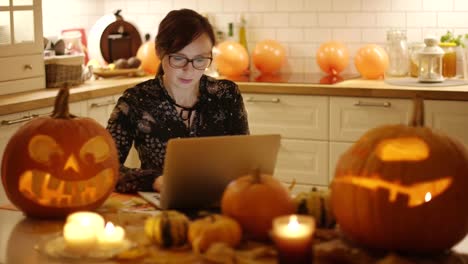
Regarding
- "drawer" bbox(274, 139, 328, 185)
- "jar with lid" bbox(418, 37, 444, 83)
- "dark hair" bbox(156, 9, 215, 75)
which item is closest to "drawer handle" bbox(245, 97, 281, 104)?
"drawer" bbox(274, 139, 328, 185)

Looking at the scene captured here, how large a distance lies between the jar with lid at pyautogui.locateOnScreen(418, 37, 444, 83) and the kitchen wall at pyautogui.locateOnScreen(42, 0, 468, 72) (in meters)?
0.41

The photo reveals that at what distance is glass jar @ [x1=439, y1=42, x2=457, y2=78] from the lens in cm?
434

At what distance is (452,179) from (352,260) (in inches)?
10.2

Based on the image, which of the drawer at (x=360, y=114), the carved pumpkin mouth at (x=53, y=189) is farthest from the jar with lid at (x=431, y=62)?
the carved pumpkin mouth at (x=53, y=189)

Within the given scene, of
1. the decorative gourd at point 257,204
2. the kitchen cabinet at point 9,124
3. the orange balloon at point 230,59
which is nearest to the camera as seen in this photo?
the decorative gourd at point 257,204

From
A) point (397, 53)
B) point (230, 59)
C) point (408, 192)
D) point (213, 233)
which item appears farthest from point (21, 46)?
point (408, 192)

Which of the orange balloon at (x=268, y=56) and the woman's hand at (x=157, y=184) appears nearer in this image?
the woman's hand at (x=157, y=184)

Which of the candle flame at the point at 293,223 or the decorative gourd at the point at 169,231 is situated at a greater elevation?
the candle flame at the point at 293,223

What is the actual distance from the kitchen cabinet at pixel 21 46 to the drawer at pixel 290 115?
1.09 meters

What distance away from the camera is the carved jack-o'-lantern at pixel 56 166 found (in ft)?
6.50

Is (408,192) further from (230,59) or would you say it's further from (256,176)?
(230,59)

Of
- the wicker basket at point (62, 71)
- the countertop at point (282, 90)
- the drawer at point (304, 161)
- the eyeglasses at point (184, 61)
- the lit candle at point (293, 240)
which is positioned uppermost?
the eyeglasses at point (184, 61)

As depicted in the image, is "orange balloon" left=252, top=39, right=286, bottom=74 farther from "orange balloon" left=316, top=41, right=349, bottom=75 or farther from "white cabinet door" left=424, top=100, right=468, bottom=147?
"white cabinet door" left=424, top=100, right=468, bottom=147

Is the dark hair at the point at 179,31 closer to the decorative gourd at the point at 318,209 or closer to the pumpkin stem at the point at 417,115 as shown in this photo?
the decorative gourd at the point at 318,209
